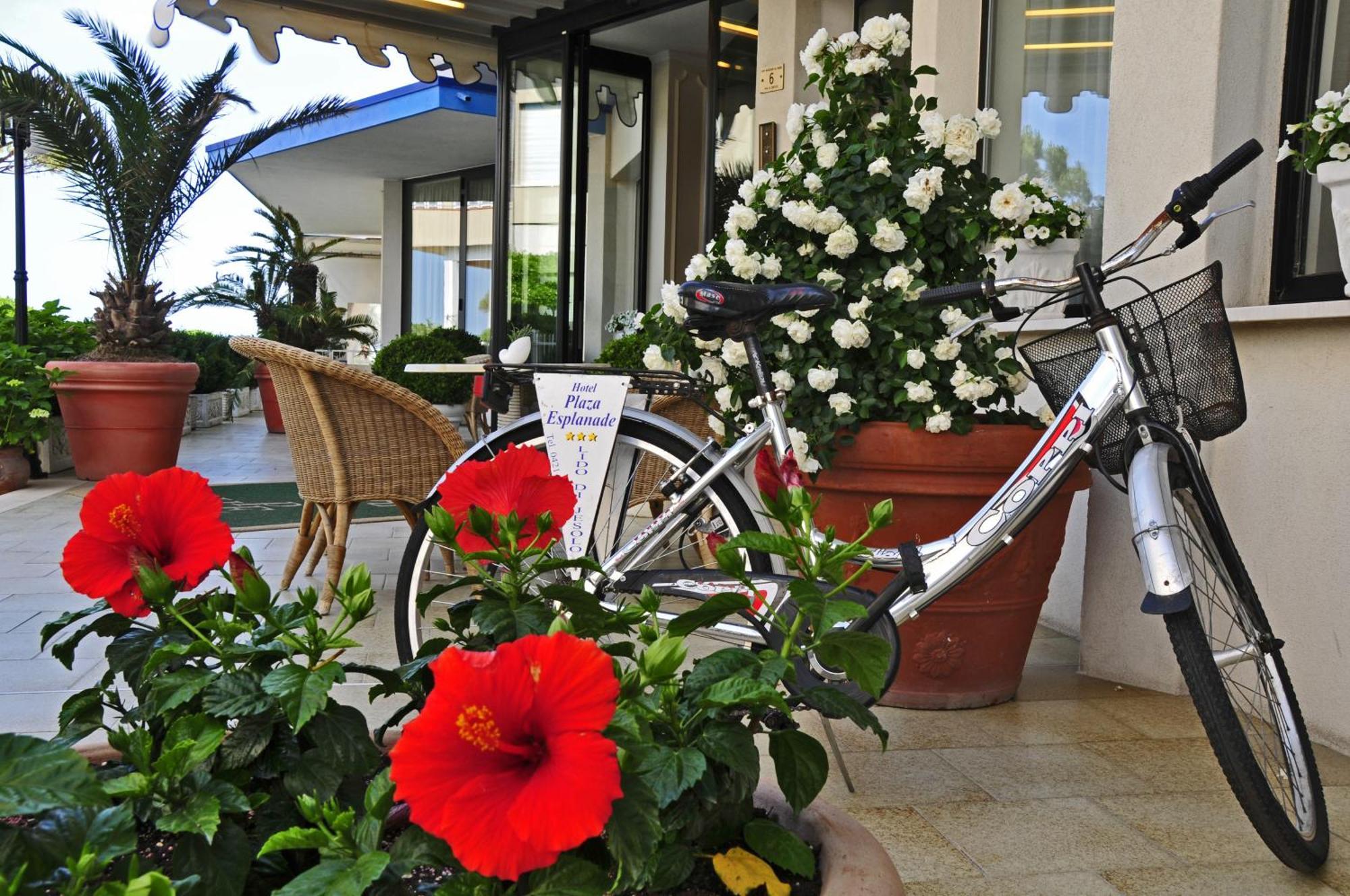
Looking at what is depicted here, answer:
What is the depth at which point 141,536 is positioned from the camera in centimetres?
87

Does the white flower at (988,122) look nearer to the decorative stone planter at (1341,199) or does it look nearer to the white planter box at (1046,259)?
the decorative stone planter at (1341,199)

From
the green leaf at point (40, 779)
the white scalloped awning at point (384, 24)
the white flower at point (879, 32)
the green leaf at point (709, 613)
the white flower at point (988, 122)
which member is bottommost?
the green leaf at point (40, 779)

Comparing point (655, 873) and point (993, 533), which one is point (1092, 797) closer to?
point (993, 533)

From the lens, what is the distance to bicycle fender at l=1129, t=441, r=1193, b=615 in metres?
1.75

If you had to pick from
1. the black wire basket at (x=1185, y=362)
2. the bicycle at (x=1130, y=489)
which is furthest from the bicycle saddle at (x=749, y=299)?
the black wire basket at (x=1185, y=362)

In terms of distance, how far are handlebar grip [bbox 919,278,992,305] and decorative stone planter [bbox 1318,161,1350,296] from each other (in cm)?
87

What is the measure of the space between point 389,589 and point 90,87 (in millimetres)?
5643

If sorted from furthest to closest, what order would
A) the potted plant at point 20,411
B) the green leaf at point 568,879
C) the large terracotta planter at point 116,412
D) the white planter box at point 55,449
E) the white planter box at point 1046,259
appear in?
the white planter box at point 55,449, the large terracotta planter at point 116,412, the potted plant at point 20,411, the white planter box at point 1046,259, the green leaf at point 568,879

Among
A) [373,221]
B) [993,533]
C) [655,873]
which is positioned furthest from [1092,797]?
[373,221]

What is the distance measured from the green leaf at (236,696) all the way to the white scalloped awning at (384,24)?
6842 millimetres

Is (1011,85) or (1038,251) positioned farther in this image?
(1011,85)

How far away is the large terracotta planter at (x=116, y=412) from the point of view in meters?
7.04

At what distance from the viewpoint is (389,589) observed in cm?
408

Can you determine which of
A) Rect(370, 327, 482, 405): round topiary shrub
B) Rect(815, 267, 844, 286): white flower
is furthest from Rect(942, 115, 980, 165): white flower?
Rect(370, 327, 482, 405): round topiary shrub
